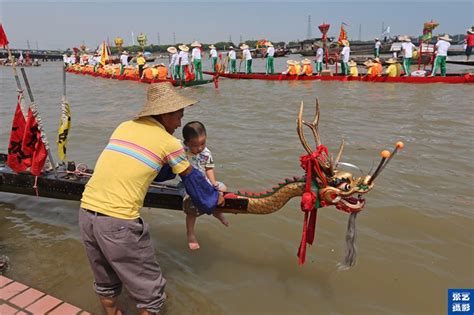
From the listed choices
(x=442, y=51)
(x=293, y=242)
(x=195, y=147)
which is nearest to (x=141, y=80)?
(x=442, y=51)

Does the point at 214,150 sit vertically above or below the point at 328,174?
below

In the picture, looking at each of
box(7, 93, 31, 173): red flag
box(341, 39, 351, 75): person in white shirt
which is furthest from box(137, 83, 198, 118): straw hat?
box(341, 39, 351, 75): person in white shirt

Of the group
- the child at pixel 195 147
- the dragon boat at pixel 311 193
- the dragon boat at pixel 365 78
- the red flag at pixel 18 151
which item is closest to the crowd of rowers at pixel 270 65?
the dragon boat at pixel 365 78

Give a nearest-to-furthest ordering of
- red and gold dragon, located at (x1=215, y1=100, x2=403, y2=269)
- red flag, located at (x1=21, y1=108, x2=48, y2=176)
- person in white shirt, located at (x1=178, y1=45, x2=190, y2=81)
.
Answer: red and gold dragon, located at (x1=215, y1=100, x2=403, y2=269)
red flag, located at (x1=21, y1=108, x2=48, y2=176)
person in white shirt, located at (x1=178, y1=45, x2=190, y2=81)

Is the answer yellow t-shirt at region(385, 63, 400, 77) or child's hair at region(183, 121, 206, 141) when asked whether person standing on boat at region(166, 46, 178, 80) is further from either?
child's hair at region(183, 121, 206, 141)

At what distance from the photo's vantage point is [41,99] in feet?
47.2

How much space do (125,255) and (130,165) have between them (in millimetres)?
495

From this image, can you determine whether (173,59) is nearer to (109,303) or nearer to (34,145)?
(34,145)

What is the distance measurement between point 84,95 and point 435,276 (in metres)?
15.2

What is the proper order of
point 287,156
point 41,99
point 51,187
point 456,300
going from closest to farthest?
point 456,300 < point 51,187 < point 287,156 < point 41,99

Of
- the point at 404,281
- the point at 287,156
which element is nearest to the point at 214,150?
the point at 287,156

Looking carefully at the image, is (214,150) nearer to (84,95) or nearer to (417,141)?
(417,141)

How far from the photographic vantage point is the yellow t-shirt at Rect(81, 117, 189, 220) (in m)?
1.95

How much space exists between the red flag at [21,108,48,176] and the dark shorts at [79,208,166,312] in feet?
5.13
